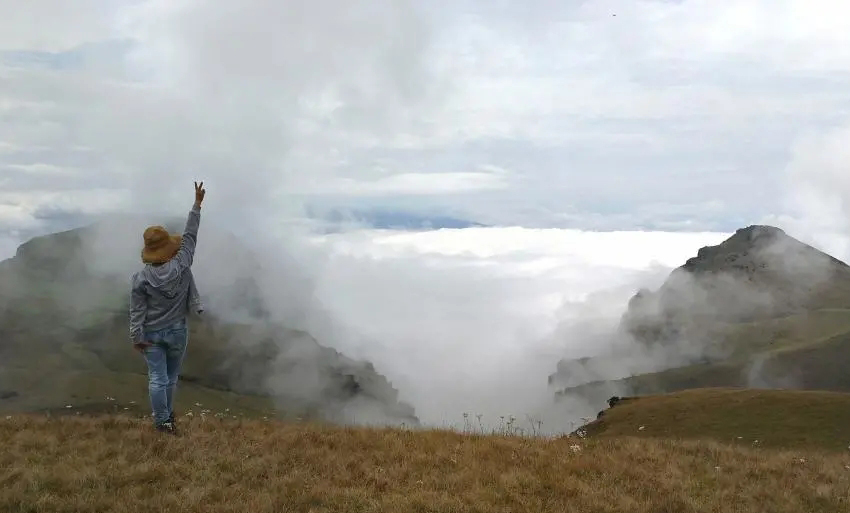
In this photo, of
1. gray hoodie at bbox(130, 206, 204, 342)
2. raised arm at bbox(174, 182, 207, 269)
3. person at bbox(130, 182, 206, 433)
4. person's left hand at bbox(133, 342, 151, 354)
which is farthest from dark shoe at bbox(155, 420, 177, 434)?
raised arm at bbox(174, 182, 207, 269)

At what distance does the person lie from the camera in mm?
13414

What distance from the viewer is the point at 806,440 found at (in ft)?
320

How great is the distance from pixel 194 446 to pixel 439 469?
15.1ft

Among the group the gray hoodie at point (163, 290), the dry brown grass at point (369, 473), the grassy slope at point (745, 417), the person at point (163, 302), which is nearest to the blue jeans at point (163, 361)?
the person at point (163, 302)

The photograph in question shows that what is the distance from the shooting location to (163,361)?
45.5ft

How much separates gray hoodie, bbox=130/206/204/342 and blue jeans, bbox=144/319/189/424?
19 cm

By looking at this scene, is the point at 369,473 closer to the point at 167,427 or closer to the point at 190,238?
the point at 167,427

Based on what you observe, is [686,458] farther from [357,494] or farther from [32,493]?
[32,493]

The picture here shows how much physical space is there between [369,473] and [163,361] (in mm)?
4954

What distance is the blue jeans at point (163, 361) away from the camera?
44.8 ft

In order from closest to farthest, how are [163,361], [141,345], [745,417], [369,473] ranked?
[369,473] < [141,345] < [163,361] < [745,417]

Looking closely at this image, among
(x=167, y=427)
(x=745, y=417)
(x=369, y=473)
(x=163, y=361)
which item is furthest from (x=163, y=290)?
(x=745, y=417)

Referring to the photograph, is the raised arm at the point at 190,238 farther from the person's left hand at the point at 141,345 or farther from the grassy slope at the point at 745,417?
the grassy slope at the point at 745,417

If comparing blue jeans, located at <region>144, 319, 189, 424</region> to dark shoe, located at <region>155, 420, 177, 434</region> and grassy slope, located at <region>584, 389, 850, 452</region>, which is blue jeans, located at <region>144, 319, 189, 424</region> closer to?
dark shoe, located at <region>155, 420, 177, 434</region>
